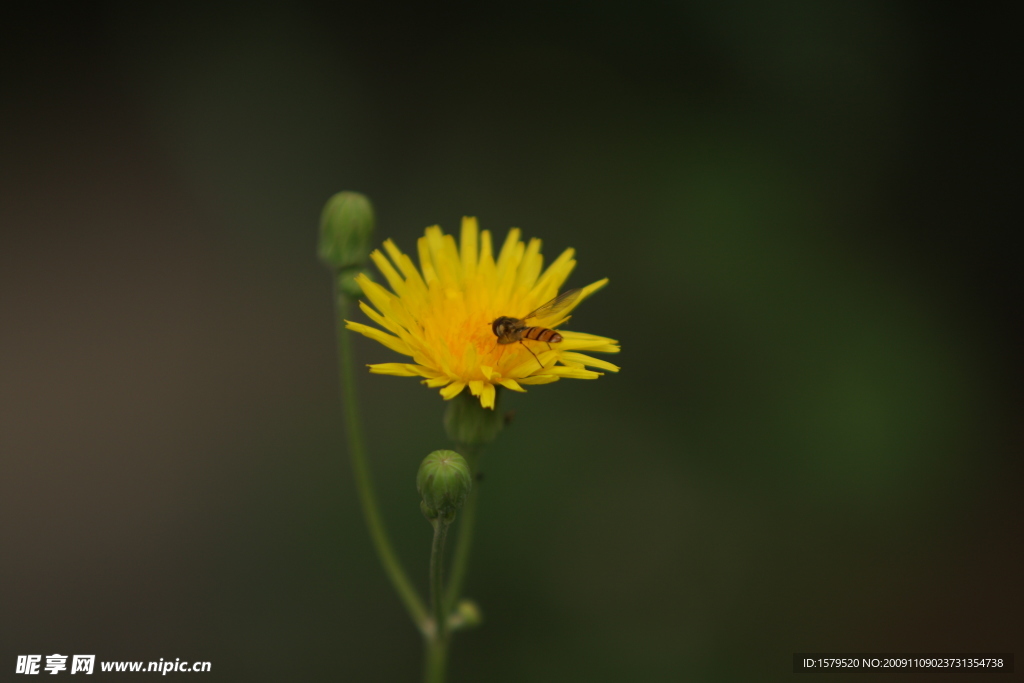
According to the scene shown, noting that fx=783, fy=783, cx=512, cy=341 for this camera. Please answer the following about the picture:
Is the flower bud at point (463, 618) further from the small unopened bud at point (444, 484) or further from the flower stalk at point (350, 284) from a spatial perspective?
the small unopened bud at point (444, 484)

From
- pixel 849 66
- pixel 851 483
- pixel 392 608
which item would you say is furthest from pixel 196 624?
pixel 849 66

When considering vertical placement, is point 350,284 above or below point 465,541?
above

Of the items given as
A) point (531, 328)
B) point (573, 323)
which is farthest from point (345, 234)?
point (573, 323)

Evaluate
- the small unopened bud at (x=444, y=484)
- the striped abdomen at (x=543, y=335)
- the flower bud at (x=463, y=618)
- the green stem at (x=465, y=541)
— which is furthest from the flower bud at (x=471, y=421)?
the flower bud at (x=463, y=618)

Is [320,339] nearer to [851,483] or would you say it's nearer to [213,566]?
[213,566]

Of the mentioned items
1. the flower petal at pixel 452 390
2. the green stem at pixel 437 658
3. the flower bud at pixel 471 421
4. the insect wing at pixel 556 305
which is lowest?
the green stem at pixel 437 658

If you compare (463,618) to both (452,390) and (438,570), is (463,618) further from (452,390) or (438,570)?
(452,390)

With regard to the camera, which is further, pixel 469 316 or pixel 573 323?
pixel 573 323
